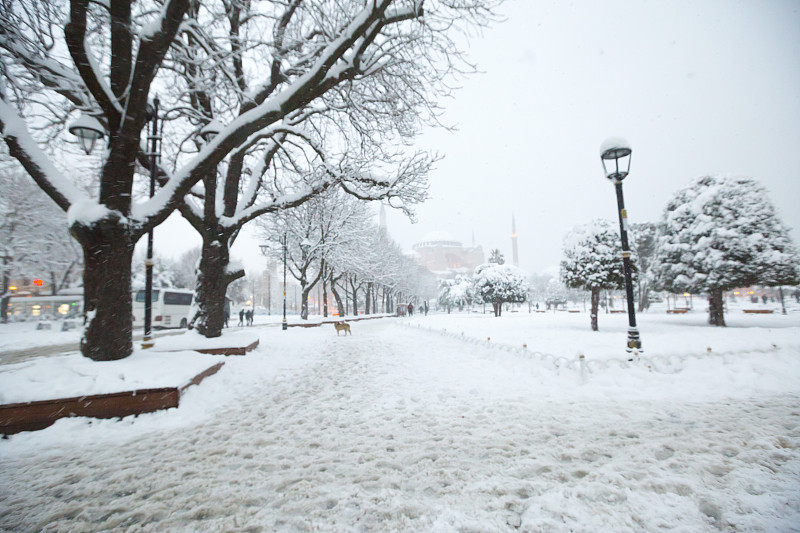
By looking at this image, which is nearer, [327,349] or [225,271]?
[225,271]

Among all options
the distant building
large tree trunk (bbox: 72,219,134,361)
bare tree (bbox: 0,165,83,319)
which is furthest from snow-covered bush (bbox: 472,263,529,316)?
the distant building

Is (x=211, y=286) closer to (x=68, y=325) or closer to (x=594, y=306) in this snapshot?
(x=594, y=306)

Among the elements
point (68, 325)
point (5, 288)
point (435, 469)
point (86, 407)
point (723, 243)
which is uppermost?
point (723, 243)

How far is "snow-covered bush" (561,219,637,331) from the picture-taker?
18188mm

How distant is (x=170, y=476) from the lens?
A: 3.14 m

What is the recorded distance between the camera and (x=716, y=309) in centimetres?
1927

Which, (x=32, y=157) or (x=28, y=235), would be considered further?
(x=28, y=235)

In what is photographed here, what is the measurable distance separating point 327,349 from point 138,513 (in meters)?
10.1

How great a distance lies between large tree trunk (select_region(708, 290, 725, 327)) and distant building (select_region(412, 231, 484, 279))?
141816 millimetres

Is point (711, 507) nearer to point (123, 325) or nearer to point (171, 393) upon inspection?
point (171, 393)

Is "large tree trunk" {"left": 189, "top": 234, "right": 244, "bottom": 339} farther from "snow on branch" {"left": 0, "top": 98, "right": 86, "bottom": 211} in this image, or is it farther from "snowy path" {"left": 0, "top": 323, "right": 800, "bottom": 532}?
"snowy path" {"left": 0, "top": 323, "right": 800, "bottom": 532}

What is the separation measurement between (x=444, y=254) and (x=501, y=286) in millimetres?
130496

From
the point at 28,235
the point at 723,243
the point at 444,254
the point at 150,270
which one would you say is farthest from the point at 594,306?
the point at 444,254

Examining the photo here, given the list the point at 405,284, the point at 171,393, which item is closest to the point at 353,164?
the point at 171,393
